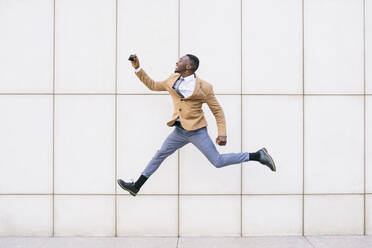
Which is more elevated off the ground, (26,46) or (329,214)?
(26,46)

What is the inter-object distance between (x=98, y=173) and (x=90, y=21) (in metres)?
2.39

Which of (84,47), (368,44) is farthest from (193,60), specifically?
(368,44)

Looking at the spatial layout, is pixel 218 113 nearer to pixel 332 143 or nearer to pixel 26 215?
pixel 332 143

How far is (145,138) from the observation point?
5570 millimetres

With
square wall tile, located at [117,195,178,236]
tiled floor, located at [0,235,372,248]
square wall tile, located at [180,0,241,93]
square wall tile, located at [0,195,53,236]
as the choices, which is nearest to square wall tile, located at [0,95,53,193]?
square wall tile, located at [0,195,53,236]

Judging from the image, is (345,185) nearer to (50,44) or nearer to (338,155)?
(338,155)

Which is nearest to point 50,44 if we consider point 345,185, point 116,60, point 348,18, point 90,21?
point 90,21

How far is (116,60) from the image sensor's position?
557cm

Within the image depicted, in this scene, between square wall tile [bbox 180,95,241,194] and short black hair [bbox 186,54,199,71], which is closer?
short black hair [bbox 186,54,199,71]

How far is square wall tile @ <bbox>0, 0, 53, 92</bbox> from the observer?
5.59 m

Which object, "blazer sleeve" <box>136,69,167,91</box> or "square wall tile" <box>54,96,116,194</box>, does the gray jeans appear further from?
"square wall tile" <box>54,96,116,194</box>

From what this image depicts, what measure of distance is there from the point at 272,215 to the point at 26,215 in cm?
387

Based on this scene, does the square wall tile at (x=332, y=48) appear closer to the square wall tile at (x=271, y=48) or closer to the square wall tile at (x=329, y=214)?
the square wall tile at (x=271, y=48)

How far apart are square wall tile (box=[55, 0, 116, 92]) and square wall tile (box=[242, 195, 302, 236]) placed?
9.69 ft
